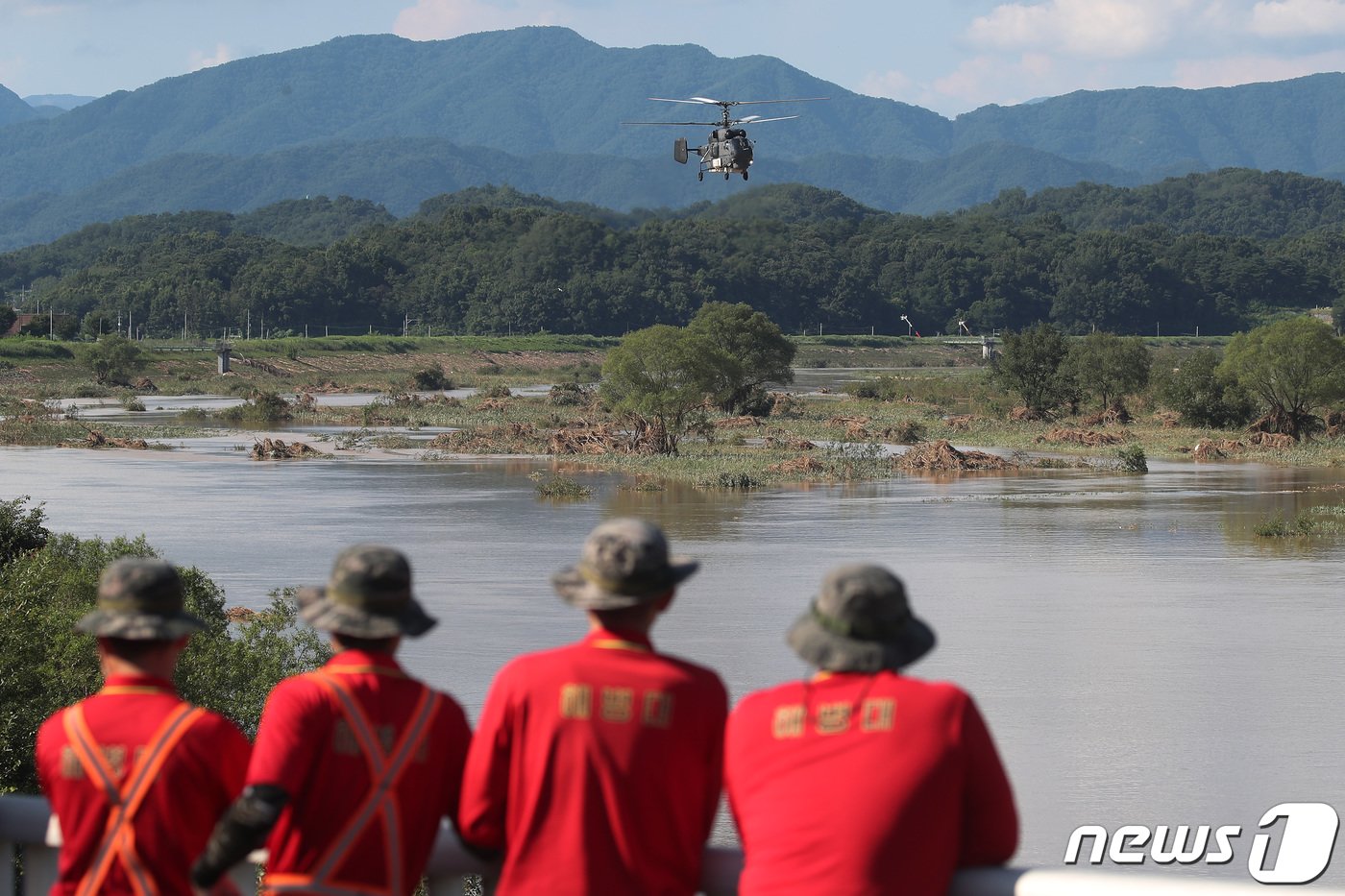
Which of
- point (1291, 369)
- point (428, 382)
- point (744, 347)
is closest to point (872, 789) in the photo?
point (1291, 369)

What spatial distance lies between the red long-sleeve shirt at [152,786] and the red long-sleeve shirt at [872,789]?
4.10 feet

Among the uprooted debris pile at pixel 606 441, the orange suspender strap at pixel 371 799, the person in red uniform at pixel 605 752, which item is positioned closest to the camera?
the person in red uniform at pixel 605 752

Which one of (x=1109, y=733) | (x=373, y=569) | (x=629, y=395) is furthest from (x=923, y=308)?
(x=373, y=569)

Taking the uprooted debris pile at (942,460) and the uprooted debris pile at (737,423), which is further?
the uprooted debris pile at (737,423)

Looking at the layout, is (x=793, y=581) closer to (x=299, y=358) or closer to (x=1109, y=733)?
(x=1109, y=733)

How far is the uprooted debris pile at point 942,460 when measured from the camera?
48.0 meters

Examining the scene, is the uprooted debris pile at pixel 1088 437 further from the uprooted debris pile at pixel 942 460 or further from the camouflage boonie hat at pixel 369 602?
the camouflage boonie hat at pixel 369 602

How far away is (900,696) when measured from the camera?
391cm

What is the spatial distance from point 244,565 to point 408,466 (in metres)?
20.0

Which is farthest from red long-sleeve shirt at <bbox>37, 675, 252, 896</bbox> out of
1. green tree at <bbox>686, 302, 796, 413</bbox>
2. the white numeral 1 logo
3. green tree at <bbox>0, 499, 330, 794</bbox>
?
green tree at <bbox>686, 302, 796, 413</bbox>

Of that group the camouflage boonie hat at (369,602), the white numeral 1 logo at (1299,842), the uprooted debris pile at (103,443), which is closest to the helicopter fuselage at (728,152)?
the uprooted debris pile at (103,443)

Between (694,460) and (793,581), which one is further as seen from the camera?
(694,460)

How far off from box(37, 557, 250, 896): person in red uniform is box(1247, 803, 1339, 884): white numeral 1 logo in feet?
30.8

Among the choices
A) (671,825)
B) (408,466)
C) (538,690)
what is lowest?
(408,466)
